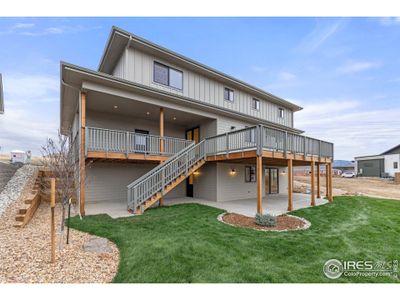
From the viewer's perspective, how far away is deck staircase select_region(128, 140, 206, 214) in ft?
28.7

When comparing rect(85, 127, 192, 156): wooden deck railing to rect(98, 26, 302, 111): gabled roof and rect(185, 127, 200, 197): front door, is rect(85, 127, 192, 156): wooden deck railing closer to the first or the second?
rect(185, 127, 200, 197): front door

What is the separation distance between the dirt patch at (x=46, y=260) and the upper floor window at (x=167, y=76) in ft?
28.5

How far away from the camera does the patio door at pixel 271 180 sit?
15349 mm

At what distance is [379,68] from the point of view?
56.3 ft

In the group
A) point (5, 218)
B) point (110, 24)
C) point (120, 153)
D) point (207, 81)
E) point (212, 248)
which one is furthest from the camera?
point (207, 81)

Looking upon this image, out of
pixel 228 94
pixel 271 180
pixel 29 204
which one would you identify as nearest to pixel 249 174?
pixel 271 180

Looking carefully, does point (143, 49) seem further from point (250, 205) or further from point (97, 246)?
point (250, 205)

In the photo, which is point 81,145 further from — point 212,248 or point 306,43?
point 306,43

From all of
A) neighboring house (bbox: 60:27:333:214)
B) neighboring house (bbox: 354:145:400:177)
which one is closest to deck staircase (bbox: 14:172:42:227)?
neighboring house (bbox: 60:27:333:214)

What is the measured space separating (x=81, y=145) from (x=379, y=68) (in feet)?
74.9

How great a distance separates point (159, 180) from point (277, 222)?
5297mm

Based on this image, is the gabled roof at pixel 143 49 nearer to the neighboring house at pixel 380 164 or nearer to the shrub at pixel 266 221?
the shrub at pixel 266 221

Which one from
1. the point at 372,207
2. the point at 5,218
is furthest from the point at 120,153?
the point at 372,207

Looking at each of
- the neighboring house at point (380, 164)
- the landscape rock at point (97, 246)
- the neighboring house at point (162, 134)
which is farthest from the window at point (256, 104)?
the neighboring house at point (380, 164)
